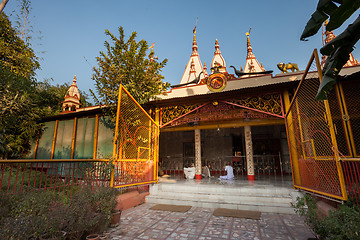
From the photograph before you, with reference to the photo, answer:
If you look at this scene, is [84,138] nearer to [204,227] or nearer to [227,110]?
[227,110]

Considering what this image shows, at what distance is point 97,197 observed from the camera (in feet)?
11.9

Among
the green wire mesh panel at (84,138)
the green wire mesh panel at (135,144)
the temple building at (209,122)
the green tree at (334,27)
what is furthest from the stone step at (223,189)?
the green wire mesh panel at (84,138)

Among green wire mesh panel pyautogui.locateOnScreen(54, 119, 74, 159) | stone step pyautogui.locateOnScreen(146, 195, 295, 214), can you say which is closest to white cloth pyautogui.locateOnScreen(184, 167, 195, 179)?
stone step pyautogui.locateOnScreen(146, 195, 295, 214)

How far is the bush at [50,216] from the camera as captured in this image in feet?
7.46

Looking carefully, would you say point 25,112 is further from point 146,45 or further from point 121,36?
point 146,45

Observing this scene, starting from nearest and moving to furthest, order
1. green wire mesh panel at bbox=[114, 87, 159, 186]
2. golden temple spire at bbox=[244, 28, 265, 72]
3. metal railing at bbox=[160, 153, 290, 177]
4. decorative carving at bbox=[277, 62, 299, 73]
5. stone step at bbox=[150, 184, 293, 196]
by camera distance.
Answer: green wire mesh panel at bbox=[114, 87, 159, 186], stone step at bbox=[150, 184, 293, 196], decorative carving at bbox=[277, 62, 299, 73], metal railing at bbox=[160, 153, 290, 177], golden temple spire at bbox=[244, 28, 265, 72]

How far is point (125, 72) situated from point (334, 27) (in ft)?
23.3

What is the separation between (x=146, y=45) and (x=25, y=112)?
8004mm

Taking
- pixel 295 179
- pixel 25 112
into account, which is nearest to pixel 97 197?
pixel 295 179

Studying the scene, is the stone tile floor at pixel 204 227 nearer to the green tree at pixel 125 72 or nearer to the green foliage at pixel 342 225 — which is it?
the green foliage at pixel 342 225

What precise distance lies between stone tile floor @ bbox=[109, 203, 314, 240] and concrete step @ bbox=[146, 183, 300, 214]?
0.44 m

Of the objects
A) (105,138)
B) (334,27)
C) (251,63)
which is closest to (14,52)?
(105,138)

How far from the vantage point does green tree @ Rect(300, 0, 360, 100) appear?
7.50 ft

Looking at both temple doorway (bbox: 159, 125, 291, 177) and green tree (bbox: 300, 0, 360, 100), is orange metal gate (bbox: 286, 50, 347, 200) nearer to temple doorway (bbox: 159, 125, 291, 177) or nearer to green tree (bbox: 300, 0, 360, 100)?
green tree (bbox: 300, 0, 360, 100)
